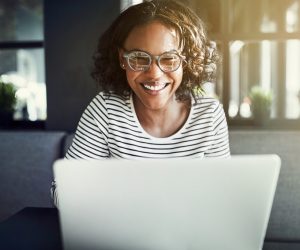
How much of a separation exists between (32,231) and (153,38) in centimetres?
66

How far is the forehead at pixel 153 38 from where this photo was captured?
1225 millimetres

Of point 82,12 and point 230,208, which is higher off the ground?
point 82,12

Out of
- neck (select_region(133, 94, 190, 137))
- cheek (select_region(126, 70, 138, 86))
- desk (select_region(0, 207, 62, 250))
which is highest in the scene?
cheek (select_region(126, 70, 138, 86))

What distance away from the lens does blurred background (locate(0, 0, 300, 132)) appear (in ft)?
7.45

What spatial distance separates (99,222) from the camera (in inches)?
29.5

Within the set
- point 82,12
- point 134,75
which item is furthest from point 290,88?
point 134,75

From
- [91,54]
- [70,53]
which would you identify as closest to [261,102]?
[91,54]

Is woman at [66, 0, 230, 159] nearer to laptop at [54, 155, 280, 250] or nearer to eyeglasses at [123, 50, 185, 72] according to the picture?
eyeglasses at [123, 50, 185, 72]

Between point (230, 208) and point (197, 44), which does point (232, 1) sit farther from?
point (230, 208)

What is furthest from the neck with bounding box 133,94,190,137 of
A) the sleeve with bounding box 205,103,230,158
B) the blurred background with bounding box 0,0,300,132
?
the blurred background with bounding box 0,0,300,132

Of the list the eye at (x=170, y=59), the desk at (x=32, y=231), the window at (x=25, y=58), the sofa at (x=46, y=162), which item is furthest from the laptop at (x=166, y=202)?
the window at (x=25, y=58)

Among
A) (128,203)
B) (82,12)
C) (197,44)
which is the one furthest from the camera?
(82,12)

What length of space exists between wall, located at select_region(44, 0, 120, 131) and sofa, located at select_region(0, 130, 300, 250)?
0.88 feet

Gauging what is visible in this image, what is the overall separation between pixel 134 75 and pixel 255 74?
69.6 inches
